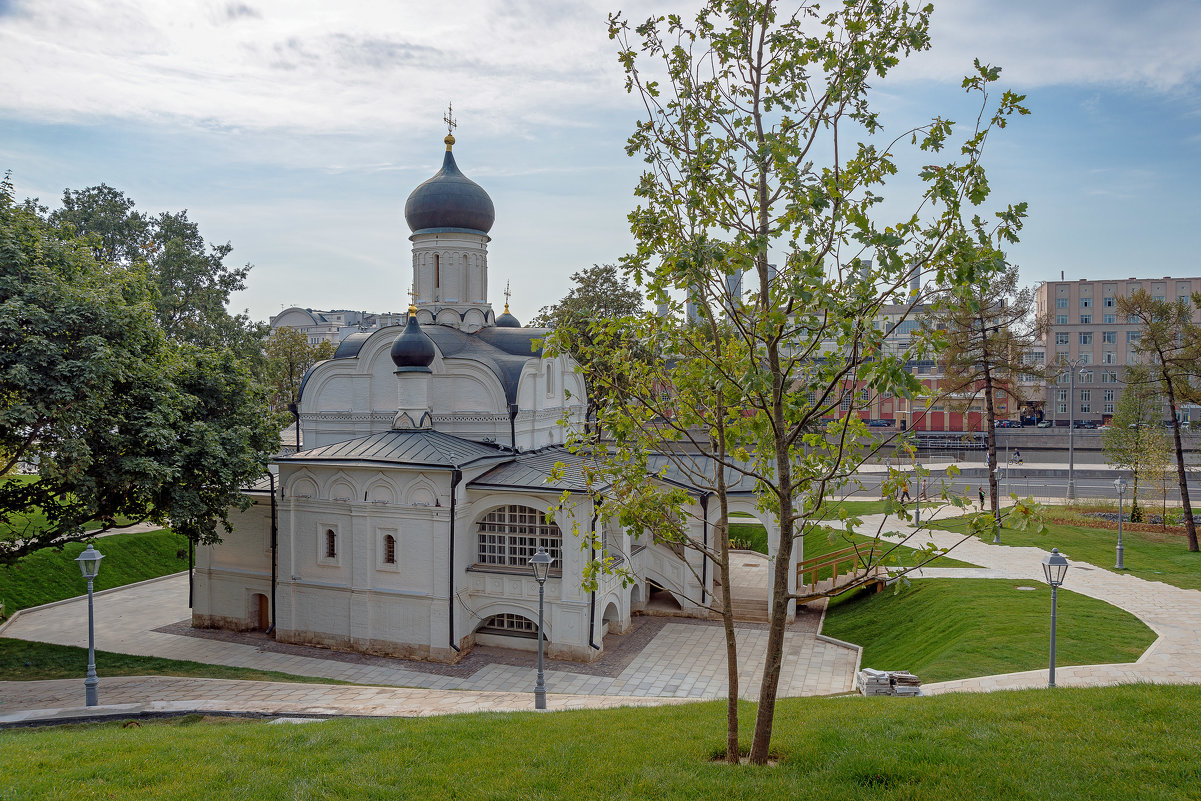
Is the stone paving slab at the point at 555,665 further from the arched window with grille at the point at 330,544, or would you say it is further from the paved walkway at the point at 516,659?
the arched window with grille at the point at 330,544

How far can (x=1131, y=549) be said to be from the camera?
23.5m

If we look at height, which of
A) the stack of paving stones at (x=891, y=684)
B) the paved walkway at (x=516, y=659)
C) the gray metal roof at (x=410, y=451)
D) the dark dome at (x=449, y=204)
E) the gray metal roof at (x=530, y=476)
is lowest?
the paved walkway at (x=516, y=659)

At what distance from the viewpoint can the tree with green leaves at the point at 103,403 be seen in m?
13.2

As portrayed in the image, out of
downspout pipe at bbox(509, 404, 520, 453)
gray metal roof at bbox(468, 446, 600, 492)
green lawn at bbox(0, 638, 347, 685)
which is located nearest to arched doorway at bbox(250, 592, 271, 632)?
green lawn at bbox(0, 638, 347, 685)

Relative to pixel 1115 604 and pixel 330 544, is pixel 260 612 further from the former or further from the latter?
pixel 1115 604

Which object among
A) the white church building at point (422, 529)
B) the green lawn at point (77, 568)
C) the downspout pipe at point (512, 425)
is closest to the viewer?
the white church building at point (422, 529)

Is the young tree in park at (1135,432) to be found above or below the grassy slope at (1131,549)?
above

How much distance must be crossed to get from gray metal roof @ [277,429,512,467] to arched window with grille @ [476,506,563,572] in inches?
64.1

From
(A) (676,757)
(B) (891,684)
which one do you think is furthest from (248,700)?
(B) (891,684)

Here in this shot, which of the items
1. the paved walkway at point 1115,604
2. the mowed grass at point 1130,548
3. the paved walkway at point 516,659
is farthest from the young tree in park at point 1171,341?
the paved walkway at point 516,659

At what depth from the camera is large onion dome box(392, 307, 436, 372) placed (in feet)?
67.7

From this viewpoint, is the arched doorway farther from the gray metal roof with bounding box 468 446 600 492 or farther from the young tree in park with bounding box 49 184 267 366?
the young tree in park with bounding box 49 184 267 366

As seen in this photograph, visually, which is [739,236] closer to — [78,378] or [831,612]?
[78,378]

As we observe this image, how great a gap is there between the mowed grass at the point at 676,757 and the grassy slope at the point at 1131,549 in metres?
13.9
